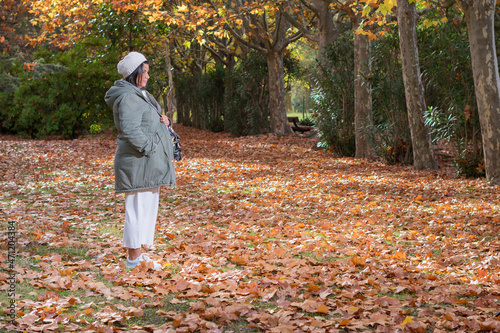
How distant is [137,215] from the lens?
4578 mm

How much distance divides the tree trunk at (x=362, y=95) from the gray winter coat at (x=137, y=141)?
8575 mm

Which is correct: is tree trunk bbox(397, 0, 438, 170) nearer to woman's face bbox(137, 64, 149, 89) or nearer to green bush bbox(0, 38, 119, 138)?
woman's face bbox(137, 64, 149, 89)

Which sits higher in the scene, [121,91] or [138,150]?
[121,91]

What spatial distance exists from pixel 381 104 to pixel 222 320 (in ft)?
31.5

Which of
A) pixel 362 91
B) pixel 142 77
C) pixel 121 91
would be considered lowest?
pixel 121 91

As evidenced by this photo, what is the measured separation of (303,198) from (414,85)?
12.7 ft

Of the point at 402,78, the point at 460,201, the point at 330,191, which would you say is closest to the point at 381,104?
the point at 402,78

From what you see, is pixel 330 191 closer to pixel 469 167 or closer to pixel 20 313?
pixel 469 167

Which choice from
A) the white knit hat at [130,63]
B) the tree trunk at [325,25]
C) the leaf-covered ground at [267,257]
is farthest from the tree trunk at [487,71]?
the tree trunk at [325,25]

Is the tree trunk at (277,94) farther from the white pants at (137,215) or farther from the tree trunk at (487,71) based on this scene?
the white pants at (137,215)

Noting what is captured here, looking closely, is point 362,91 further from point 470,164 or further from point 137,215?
point 137,215

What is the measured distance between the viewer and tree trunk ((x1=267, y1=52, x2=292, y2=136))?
1892cm

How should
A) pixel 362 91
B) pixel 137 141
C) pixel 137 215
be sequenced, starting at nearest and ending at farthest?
pixel 137 141
pixel 137 215
pixel 362 91

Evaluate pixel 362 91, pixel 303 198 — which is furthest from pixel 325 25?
pixel 303 198
